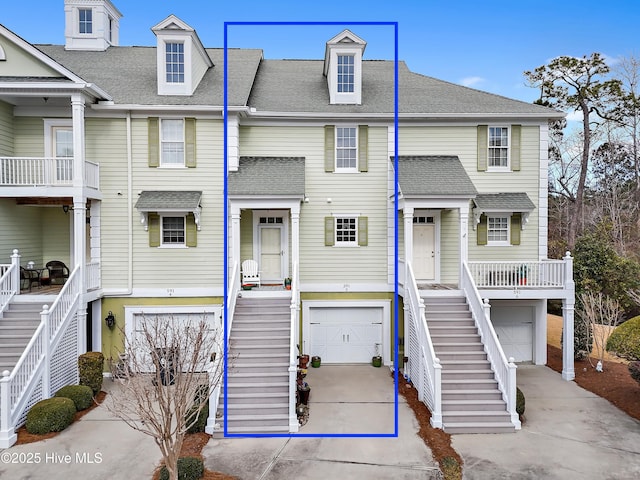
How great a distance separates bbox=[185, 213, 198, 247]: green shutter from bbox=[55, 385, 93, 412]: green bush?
5330 mm

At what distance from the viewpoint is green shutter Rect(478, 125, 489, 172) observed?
1609 centimetres

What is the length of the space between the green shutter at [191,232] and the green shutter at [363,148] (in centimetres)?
604

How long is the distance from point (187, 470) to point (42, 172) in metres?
11.1

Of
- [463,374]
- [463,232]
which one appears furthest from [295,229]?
[463,374]

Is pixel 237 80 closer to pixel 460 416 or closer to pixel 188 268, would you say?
pixel 188 268

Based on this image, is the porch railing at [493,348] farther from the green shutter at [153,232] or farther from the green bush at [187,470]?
the green shutter at [153,232]

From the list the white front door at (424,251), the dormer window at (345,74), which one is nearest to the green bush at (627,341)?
the white front door at (424,251)

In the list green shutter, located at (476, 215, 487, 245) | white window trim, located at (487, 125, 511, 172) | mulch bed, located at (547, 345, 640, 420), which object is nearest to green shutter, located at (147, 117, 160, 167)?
green shutter, located at (476, 215, 487, 245)

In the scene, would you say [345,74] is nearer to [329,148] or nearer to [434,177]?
[329,148]

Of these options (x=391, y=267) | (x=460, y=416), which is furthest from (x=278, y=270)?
(x=460, y=416)

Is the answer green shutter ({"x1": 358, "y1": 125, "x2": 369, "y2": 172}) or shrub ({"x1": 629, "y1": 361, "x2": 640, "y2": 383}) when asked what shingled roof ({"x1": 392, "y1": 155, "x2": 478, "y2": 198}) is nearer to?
green shutter ({"x1": 358, "y1": 125, "x2": 369, "y2": 172})

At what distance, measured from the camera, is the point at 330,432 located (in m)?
10.8

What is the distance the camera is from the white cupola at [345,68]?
16.2 meters

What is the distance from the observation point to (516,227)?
1611 cm
